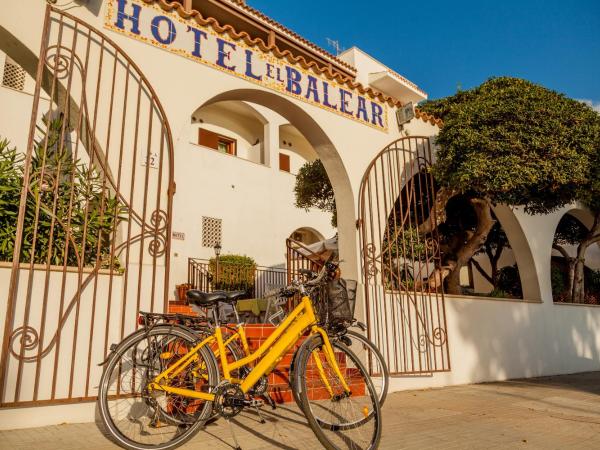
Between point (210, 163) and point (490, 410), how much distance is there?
38.6 ft

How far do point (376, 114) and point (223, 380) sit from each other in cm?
481

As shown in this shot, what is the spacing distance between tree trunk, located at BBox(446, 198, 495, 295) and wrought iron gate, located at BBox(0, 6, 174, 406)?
211 inches

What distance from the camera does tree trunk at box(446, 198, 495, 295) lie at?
761 cm

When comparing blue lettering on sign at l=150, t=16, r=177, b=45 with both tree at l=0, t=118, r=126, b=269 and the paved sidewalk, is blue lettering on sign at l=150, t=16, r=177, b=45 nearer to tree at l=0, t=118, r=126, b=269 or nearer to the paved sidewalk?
tree at l=0, t=118, r=126, b=269

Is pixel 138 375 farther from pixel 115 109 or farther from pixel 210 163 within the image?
pixel 210 163

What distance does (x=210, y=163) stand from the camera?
47.6 ft

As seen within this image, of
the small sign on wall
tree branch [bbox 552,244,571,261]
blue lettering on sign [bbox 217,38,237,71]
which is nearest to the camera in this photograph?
the small sign on wall

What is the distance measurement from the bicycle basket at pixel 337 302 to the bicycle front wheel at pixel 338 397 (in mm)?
254

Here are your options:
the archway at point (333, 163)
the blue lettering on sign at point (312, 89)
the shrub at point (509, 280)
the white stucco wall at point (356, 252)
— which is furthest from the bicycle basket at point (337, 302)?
the shrub at point (509, 280)

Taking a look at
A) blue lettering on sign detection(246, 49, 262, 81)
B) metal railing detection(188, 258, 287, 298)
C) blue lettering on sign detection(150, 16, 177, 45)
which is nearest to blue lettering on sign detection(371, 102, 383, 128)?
blue lettering on sign detection(246, 49, 262, 81)

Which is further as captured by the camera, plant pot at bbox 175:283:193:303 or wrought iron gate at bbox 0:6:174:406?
plant pot at bbox 175:283:193:303

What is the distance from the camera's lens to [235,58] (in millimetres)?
5266

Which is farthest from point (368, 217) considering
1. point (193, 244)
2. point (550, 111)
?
point (193, 244)

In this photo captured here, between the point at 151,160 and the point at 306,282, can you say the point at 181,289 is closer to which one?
the point at 151,160
